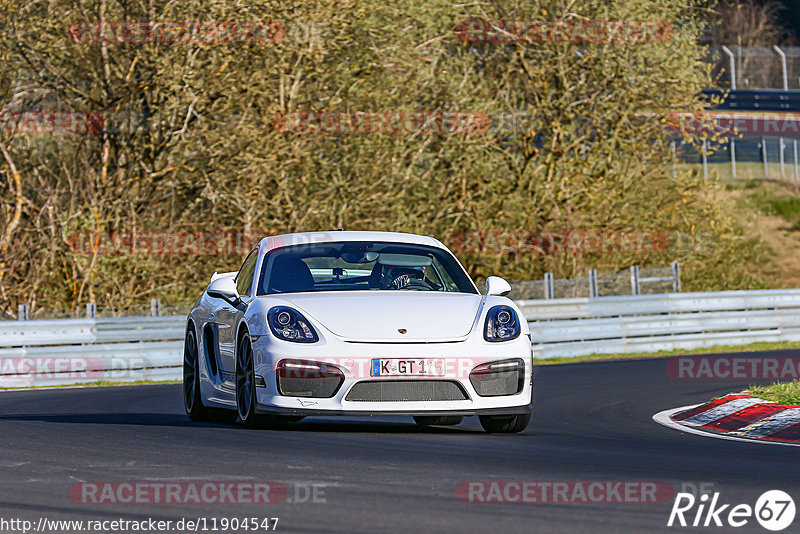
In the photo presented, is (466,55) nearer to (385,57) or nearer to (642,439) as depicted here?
(385,57)

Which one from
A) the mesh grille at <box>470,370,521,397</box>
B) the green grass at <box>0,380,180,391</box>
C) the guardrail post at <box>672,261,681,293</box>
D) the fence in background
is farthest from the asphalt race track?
the guardrail post at <box>672,261,681,293</box>

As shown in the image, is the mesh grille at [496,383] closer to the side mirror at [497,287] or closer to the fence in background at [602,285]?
the side mirror at [497,287]

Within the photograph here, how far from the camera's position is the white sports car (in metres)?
8.88

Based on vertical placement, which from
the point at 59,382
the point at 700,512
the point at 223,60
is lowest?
the point at 59,382

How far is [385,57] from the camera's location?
85.5 ft

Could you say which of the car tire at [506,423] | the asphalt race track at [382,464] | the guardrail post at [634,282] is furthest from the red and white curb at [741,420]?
the guardrail post at [634,282]

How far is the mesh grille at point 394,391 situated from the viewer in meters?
8.88

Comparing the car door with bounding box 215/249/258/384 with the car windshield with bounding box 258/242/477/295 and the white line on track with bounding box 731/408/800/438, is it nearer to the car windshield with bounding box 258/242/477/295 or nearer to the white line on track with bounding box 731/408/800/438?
the car windshield with bounding box 258/242/477/295

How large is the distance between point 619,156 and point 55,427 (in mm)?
19209

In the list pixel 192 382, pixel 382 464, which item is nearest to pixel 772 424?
pixel 382 464

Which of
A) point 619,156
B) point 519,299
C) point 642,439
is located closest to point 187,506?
point 642,439

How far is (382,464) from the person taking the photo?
24.5 feet

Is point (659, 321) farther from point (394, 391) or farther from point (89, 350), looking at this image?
point (394, 391)

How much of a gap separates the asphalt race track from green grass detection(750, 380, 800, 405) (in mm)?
891
